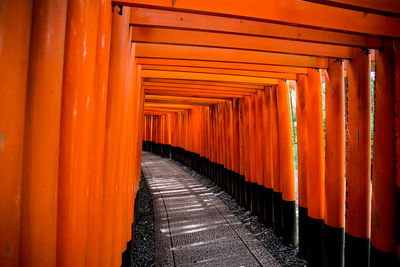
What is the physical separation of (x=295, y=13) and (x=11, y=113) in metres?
2.75

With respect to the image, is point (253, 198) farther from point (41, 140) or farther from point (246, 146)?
point (41, 140)

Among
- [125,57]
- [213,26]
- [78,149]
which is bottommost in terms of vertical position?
[78,149]

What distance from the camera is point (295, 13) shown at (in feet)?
8.01

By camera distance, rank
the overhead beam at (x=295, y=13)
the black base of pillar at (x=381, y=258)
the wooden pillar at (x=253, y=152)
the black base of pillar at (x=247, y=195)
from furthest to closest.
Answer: the black base of pillar at (x=247, y=195) → the wooden pillar at (x=253, y=152) → the black base of pillar at (x=381, y=258) → the overhead beam at (x=295, y=13)

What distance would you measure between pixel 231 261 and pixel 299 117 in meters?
3.55

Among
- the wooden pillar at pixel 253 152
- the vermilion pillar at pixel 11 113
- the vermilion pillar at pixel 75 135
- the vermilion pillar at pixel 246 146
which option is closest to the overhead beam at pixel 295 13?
the vermilion pillar at pixel 75 135

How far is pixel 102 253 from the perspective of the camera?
1.90m

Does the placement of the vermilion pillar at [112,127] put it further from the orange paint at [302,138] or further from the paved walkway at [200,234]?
the orange paint at [302,138]

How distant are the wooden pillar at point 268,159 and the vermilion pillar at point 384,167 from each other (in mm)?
2933

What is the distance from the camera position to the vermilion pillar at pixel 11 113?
82 cm

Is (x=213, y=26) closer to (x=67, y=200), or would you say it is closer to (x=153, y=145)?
(x=67, y=200)

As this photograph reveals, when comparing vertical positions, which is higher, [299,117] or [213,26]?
[213,26]

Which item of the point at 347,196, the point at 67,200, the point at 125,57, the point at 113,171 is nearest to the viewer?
the point at 67,200

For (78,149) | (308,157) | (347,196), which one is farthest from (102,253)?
(308,157)
